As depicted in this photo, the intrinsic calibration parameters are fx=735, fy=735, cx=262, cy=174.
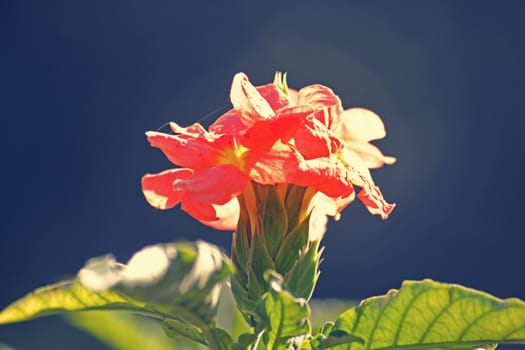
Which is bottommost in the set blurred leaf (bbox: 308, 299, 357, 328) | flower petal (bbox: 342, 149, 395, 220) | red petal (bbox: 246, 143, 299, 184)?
blurred leaf (bbox: 308, 299, 357, 328)

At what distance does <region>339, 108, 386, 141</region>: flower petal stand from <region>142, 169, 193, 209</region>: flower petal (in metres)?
0.17

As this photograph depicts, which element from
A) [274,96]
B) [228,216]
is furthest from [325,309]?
[274,96]

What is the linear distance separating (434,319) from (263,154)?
0.64 ft

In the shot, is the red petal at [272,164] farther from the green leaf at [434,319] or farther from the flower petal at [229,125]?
the green leaf at [434,319]

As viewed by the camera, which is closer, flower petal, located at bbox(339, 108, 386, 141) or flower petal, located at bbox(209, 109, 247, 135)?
flower petal, located at bbox(209, 109, 247, 135)

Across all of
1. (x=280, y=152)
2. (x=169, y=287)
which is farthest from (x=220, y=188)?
(x=169, y=287)

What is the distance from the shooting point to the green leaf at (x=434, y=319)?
577 mm

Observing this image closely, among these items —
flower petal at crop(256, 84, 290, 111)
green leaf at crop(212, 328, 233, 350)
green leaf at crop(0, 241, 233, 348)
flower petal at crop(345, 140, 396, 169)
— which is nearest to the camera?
green leaf at crop(0, 241, 233, 348)

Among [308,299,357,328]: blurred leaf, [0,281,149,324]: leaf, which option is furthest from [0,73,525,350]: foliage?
[308,299,357,328]: blurred leaf

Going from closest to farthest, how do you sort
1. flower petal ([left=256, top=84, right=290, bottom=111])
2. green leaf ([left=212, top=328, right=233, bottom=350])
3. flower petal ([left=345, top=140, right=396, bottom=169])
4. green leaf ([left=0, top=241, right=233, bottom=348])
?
green leaf ([left=0, top=241, right=233, bottom=348]), green leaf ([left=212, top=328, right=233, bottom=350]), flower petal ([left=256, top=84, right=290, bottom=111]), flower petal ([left=345, top=140, right=396, bottom=169])

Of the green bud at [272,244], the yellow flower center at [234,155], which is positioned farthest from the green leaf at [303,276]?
the yellow flower center at [234,155]

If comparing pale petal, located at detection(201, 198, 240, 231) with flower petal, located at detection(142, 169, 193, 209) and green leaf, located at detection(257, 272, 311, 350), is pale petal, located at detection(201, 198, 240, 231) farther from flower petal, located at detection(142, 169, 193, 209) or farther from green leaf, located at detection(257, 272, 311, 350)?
green leaf, located at detection(257, 272, 311, 350)

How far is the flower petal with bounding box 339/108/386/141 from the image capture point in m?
0.78

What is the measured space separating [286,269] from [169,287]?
22 cm
